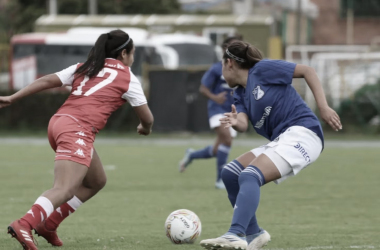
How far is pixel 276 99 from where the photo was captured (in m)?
6.25

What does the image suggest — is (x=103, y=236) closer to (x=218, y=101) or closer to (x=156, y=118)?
(x=218, y=101)

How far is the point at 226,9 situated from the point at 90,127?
155 feet

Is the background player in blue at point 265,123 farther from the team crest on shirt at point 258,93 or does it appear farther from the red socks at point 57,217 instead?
the red socks at point 57,217

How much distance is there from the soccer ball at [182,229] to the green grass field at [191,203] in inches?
3.0

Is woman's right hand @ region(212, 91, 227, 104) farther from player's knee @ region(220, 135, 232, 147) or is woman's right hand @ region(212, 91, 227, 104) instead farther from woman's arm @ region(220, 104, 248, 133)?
woman's arm @ region(220, 104, 248, 133)

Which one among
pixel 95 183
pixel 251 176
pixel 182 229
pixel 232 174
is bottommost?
pixel 182 229

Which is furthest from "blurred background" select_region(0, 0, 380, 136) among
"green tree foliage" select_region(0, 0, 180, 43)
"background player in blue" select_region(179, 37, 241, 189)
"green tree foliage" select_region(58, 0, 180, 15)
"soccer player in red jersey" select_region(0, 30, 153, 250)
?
"soccer player in red jersey" select_region(0, 30, 153, 250)

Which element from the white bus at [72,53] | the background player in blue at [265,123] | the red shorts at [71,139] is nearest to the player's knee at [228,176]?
the background player in blue at [265,123]

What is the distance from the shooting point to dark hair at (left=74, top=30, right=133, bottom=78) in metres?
6.41

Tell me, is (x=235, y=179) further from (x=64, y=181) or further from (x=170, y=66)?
(x=170, y=66)

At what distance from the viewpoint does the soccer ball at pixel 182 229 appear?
677 cm

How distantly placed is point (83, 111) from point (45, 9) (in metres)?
36.8

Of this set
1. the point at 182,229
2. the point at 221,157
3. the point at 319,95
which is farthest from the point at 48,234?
the point at 221,157

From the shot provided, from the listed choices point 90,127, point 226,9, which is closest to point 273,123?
point 90,127
